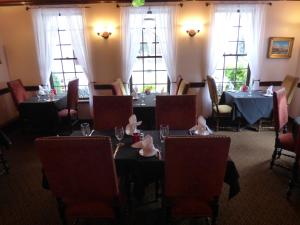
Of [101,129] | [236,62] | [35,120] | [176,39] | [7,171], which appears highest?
[176,39]

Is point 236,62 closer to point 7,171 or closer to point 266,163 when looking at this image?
point 266,163

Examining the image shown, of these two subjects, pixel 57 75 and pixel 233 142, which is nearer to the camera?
pixel 233 142

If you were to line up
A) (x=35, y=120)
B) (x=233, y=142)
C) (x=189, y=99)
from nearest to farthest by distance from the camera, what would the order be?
(x=189, y=99) < (x=233, y=142) < (x=35, y=120)

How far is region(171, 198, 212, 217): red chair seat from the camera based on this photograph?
68.0 inches

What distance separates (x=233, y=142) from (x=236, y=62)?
1995mm

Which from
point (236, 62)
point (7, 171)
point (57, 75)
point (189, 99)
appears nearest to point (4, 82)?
point (57, 75)

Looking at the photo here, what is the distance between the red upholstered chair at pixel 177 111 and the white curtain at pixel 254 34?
277cm

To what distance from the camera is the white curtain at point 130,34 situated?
4.48m

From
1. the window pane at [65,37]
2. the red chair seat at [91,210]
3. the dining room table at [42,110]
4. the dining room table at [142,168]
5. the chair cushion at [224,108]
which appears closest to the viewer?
the red chair seat at [91,210]

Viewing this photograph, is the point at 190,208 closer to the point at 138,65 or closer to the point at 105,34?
the point at 138,65

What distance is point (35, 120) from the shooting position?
428 cm

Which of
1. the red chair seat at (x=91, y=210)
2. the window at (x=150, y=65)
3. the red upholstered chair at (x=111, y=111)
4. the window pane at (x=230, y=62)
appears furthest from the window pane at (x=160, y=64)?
the red chair seat at (x=91, y=210)

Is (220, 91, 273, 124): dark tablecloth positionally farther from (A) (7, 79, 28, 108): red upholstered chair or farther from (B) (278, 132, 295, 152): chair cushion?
(A) (7, 79, 28, 108): red upholstered chair

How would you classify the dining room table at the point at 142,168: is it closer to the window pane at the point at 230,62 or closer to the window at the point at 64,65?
the window at the point at 64,65
